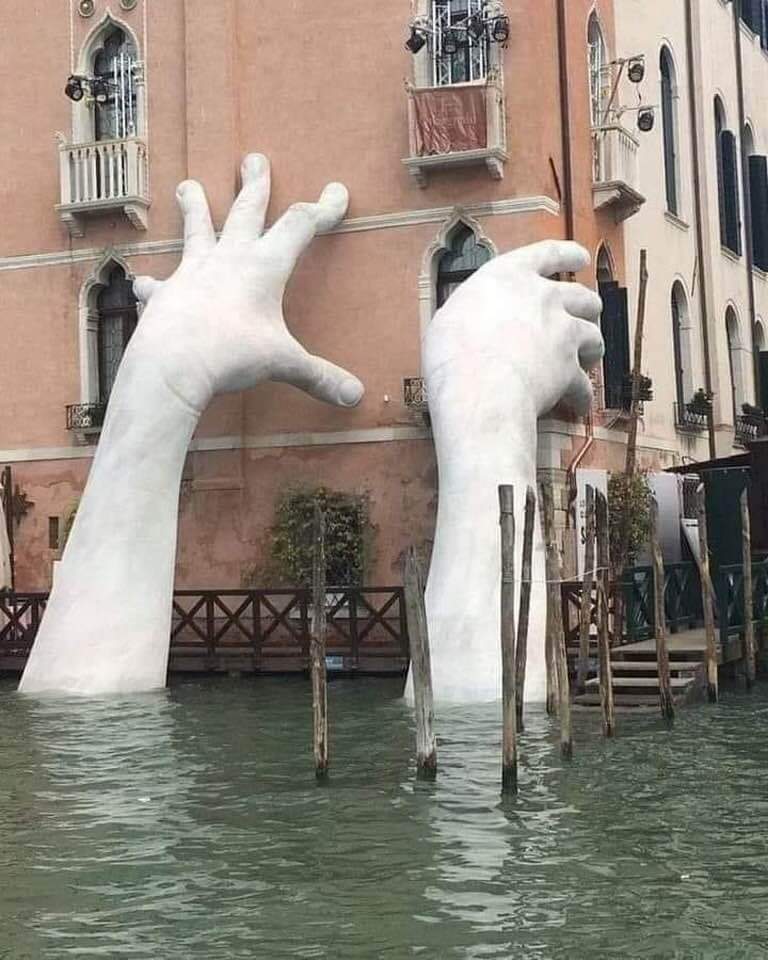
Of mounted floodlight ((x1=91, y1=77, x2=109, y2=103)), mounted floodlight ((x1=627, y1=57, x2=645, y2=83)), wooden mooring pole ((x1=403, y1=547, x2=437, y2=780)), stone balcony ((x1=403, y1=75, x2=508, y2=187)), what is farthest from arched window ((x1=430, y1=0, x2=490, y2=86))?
wooden mooring pole ((x1=403, y1=547, x2=437, y2=780))

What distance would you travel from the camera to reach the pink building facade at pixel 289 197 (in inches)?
805

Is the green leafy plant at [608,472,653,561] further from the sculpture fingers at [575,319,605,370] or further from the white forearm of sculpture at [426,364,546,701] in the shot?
the white forearm of sculpture at [426,364,546,701]

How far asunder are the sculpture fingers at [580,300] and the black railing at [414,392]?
2147 millimetres

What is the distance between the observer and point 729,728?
14.7 m

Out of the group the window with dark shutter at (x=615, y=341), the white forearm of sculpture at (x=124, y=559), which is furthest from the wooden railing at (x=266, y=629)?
the window with dark shutter at (x=615, y=341)

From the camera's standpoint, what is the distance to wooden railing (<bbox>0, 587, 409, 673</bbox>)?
19531 mm

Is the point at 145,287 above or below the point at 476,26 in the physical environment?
below

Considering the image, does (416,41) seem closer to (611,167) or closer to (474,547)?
(611,167)

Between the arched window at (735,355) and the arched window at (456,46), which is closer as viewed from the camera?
the arched window at (456,46)

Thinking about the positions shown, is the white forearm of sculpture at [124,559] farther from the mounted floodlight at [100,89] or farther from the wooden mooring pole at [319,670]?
the wooden mooring pole at [319,670]

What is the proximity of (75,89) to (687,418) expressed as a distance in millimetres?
10048

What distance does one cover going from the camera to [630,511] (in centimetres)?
2070

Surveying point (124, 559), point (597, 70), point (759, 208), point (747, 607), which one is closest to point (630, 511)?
point (747, 607)

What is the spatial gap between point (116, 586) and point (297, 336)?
4525mm
